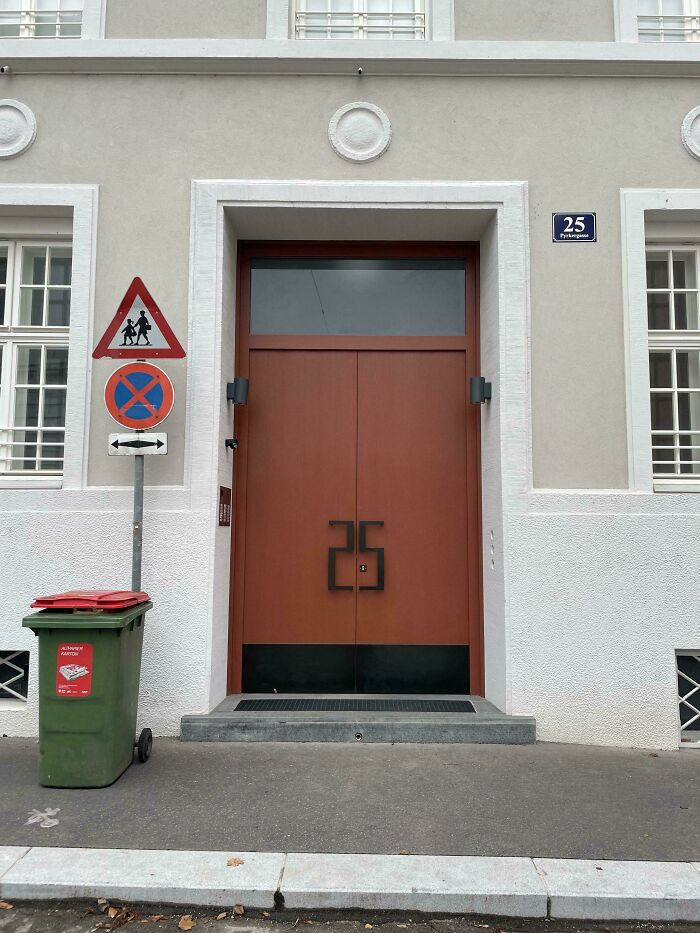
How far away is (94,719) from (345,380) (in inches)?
122

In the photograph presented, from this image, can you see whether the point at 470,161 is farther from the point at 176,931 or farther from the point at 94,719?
the point at 176,931

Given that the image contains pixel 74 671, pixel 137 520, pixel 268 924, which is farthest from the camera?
pixel 137 520

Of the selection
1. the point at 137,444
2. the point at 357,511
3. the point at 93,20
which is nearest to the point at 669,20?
the point at 93,20

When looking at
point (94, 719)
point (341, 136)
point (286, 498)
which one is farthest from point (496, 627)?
point (341, 136)

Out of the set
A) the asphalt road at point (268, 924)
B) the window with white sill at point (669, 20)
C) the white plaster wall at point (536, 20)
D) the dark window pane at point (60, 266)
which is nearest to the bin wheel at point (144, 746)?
the asphalt road at point (268, 924)

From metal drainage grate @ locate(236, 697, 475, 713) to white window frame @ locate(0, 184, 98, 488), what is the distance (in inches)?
82.3

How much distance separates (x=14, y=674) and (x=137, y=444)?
6.49 ft

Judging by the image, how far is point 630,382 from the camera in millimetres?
5059

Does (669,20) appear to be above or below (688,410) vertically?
above

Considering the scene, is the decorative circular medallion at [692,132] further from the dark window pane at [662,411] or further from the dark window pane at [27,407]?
the dark window pane at [27,407]

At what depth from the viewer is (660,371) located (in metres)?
5.37

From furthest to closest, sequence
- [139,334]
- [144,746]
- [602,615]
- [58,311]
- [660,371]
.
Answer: [58,311], [660,371], [602,615], [139,334], [144,746]

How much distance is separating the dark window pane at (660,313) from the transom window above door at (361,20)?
2.82 meters

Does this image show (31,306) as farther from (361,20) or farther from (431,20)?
(431,20)
